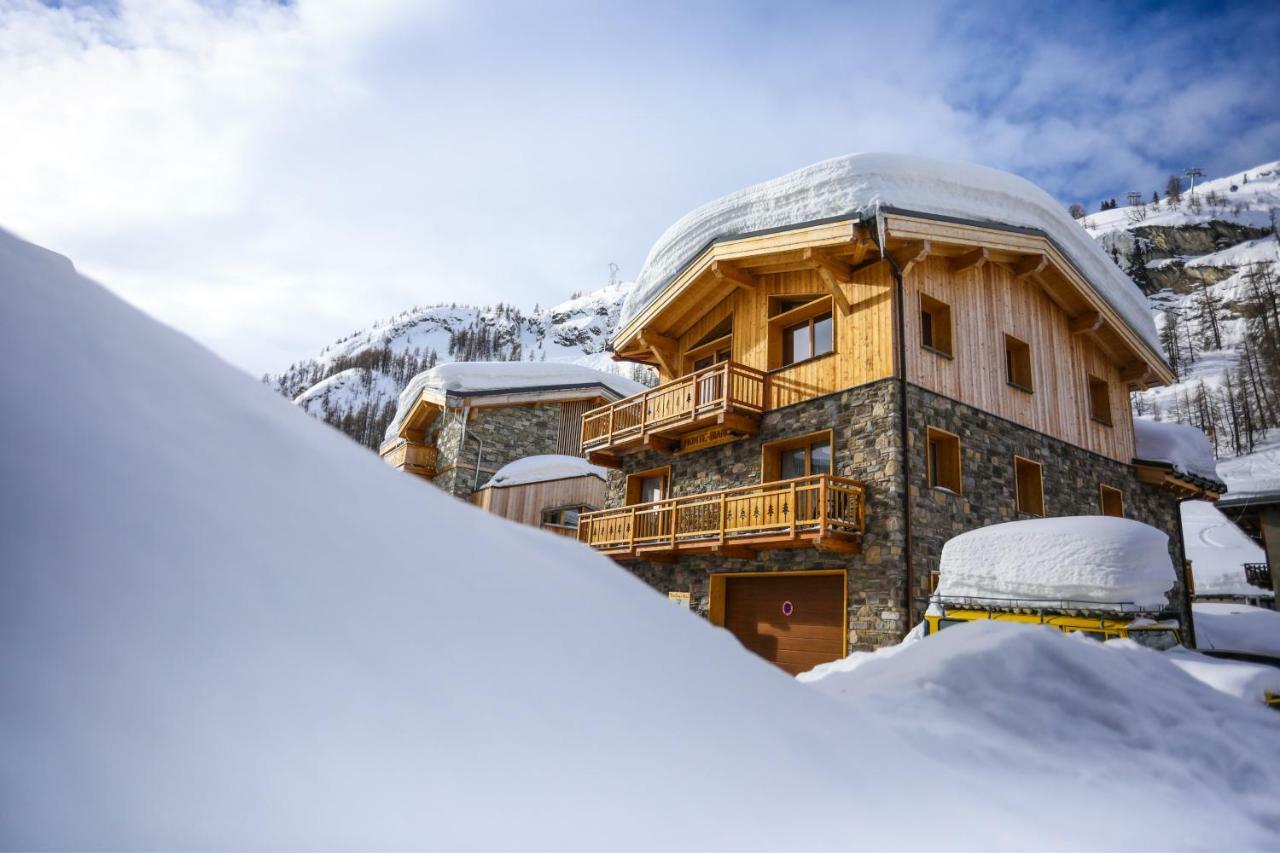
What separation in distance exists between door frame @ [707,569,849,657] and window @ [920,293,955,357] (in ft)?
14.0

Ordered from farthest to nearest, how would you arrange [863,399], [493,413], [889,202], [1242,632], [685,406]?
[493,413] → [1242,632] → [685,406] → [863,399] → [889,202]

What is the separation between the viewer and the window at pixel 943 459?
1091 cm

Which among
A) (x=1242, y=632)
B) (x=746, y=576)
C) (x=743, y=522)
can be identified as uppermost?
(x=743, y=522)

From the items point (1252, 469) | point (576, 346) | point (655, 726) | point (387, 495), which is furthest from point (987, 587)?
point (576, 346)

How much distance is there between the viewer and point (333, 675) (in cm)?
148

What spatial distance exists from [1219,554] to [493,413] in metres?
28.9

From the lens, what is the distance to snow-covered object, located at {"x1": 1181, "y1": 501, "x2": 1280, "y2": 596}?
960 inches

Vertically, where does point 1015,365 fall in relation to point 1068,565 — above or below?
above

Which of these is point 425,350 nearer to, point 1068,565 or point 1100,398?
point 1100,398

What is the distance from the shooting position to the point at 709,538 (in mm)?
11844

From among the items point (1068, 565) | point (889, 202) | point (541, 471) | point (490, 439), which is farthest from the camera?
point (490, 439)

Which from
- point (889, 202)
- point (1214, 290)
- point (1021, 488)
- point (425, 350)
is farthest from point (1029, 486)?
point (425, 350)

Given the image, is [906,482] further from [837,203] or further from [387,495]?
[387,495]

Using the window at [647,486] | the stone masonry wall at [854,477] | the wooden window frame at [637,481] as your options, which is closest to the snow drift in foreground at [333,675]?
the stone masonry wall at [854,477]
